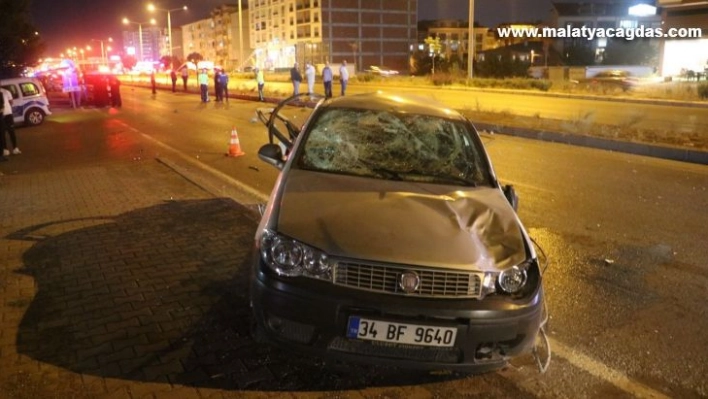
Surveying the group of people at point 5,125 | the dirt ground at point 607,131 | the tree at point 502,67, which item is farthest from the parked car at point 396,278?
the tree at point 502,67

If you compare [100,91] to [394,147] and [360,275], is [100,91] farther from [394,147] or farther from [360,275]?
[360,275]

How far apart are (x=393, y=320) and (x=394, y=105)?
2471mm

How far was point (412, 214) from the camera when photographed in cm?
373

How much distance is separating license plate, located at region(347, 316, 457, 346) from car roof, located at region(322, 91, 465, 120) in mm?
2337

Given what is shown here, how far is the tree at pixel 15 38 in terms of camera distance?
2759 cm

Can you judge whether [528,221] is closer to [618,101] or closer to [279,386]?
[279,386]

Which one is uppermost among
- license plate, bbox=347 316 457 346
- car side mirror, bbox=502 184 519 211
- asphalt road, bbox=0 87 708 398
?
car side mirror, bbox=502 184 519 211

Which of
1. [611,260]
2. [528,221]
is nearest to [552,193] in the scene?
[528,221]

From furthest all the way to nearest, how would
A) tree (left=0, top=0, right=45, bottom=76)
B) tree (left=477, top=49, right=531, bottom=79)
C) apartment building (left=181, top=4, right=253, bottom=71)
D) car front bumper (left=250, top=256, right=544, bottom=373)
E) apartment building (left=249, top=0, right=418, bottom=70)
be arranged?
apartment building (left=181, top=4, right=253, bottom=71) → apartment building (left=249, top=0, right=418, bottom=70) → tree (left=477, top=49, right=531, bottom=79) → tree (left=0, top=0, right=45, bottom=76) → car front bumper (left=250, top=256, right=544, bottom=373)

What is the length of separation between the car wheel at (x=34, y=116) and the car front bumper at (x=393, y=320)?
1996 cm

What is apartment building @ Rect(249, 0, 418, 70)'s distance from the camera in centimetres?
10350

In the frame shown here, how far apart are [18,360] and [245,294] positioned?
1637 millimetres

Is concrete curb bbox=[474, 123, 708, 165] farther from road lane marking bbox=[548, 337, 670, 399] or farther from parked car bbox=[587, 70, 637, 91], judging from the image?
parked car bbox=[587, 70, 637, 91]

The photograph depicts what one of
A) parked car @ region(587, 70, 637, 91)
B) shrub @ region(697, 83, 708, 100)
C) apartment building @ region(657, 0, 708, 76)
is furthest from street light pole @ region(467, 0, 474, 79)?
shrub @ region(697, 83, 708, 100)
